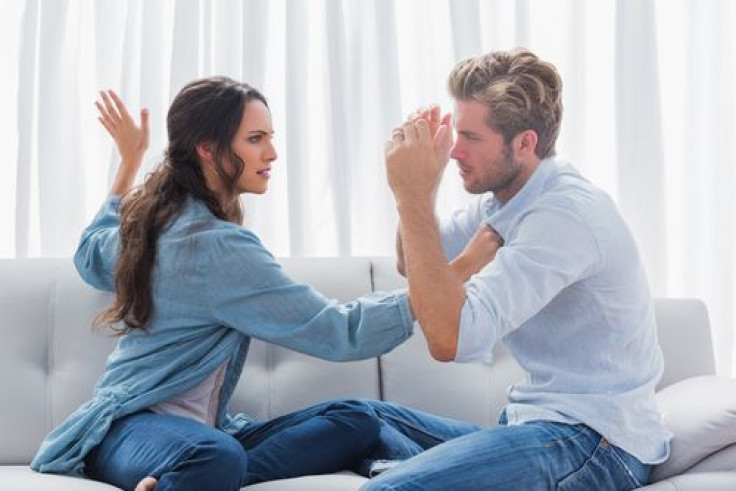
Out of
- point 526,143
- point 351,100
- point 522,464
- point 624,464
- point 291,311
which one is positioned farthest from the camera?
point 351,100

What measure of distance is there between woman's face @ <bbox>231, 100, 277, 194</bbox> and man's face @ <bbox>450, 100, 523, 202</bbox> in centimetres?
46

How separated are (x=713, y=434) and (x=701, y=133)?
119 cm

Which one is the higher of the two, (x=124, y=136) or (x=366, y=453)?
(x=124, y=136)

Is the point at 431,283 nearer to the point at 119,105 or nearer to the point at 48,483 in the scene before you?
the point at 48,483

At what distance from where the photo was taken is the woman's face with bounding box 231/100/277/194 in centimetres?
258

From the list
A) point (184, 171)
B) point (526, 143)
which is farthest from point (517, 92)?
point (184, 171)

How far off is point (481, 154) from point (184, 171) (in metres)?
0.63

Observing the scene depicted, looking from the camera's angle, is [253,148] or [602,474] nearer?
[602,474]

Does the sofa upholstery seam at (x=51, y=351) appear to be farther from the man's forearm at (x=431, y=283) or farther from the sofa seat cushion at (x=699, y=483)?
the sofa seat cushion at (x=699, y=483)

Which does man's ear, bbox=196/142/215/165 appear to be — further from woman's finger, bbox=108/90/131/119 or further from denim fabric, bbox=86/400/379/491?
denim fabric, bbox=86/400/379/491

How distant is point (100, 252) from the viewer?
8.86 feet

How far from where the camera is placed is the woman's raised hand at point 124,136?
9.39 ft

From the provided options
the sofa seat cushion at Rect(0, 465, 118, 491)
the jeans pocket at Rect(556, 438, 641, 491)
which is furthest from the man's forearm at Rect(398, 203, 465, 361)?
the sofa seat cushion at Rect(0, 465, 118, 491)

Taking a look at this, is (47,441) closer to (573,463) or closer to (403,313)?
(403,313)
